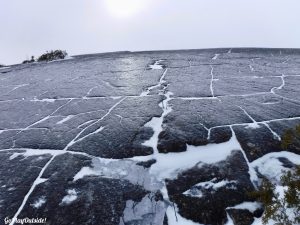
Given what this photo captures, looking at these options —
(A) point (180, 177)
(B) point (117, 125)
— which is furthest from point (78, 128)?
(A) point (180, 177)

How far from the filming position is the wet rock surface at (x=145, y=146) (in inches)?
176

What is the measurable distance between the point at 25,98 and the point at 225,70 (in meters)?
6.10

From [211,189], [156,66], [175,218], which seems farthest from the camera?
[156,66]

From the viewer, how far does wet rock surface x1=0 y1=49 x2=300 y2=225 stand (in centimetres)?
447

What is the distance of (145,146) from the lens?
5.62 metres

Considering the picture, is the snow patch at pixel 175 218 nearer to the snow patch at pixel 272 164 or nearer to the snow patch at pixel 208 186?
the snow patch at pixel 208 186

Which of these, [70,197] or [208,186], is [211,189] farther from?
[70,197]

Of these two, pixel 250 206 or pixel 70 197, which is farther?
pixel 70 197

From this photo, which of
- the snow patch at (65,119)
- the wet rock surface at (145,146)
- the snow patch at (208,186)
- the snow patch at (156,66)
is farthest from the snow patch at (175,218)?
the snow patch at (156,66)

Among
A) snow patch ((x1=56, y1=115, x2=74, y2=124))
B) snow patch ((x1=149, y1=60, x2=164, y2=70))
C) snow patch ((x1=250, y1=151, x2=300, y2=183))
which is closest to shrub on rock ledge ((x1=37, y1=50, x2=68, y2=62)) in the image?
snow patch ((x1=149, y1=60, x2=164, y2=70))

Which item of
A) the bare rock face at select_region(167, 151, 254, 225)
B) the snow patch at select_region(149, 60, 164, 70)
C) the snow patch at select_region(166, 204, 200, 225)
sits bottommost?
the snow patch at select_region(166, 204, 200, 225)

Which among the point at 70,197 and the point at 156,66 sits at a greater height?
the point at 156,66

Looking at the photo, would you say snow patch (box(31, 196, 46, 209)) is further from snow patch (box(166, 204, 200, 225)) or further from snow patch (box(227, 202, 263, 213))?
snow patch (box(227, 202, 263, 213))

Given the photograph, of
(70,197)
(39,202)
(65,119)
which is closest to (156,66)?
(65,119)
